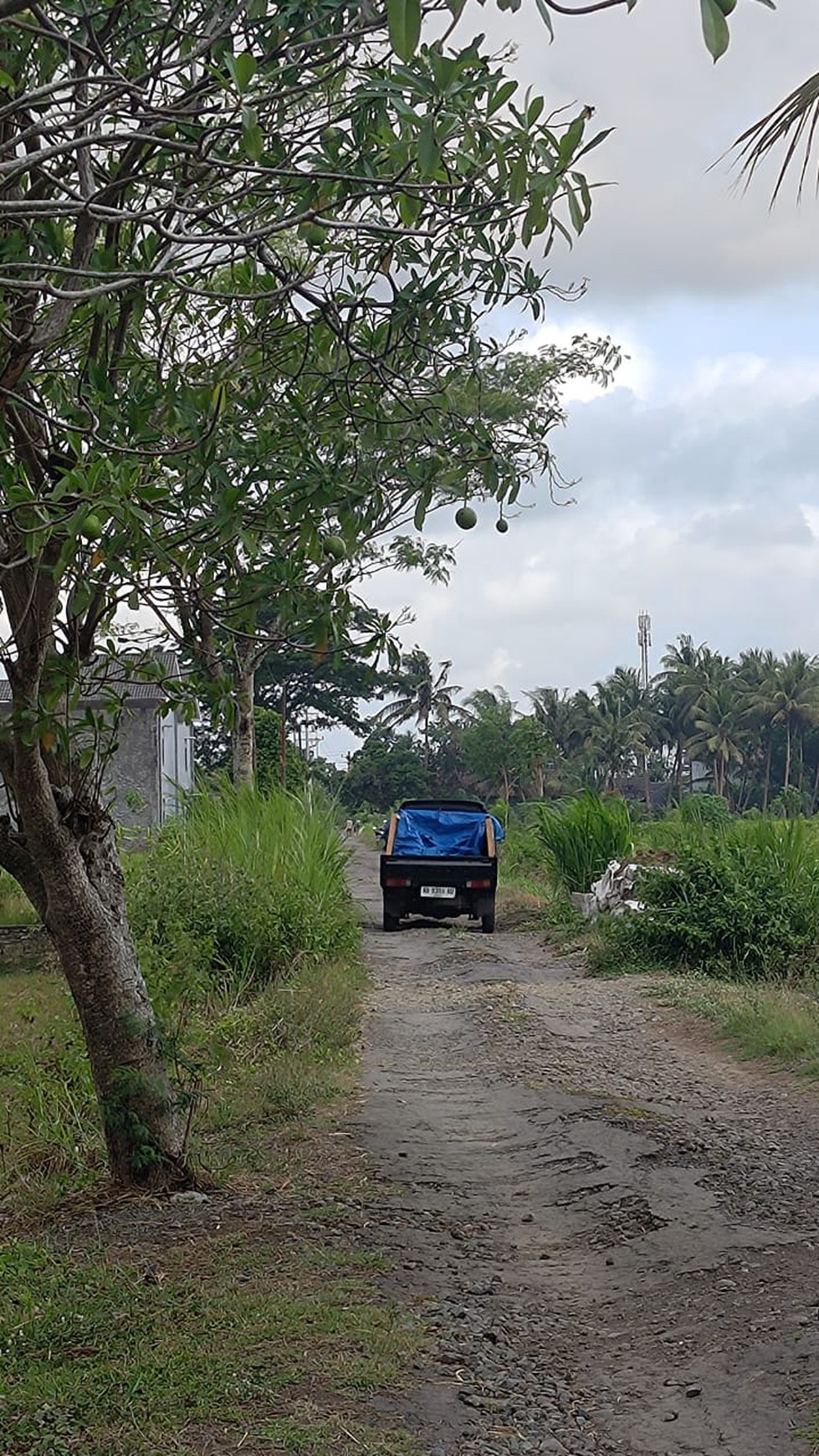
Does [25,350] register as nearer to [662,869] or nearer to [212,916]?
[212,916]

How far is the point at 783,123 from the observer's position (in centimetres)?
556

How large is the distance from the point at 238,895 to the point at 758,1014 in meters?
4.26

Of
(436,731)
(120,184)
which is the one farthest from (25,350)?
(436,731)

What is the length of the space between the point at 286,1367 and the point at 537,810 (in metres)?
16.7

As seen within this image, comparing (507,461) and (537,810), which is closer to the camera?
(507,461)

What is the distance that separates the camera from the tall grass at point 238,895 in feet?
36.3

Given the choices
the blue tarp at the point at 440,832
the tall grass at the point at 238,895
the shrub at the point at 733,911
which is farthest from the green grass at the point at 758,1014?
the blue tarp at the point at 440,832

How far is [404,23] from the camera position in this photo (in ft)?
5.74

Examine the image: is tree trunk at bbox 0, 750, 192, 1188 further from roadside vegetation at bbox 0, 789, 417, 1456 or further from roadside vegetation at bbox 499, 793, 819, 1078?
roadside vegetation at bbox 499, 793, 819, 1078

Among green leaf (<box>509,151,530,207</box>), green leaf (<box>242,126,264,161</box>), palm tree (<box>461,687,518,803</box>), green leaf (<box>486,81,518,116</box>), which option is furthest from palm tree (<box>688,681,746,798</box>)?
green leaf (<box>242,126,264,161</box>)

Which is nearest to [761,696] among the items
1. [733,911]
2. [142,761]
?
[142,761]

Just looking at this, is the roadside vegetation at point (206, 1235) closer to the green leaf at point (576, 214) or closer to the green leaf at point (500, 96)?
the green leaf at point (576, 214)

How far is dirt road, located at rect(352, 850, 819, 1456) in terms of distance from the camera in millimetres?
3998

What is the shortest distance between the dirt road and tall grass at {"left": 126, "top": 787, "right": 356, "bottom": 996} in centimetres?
135
